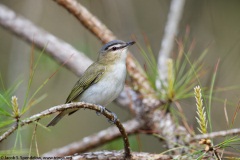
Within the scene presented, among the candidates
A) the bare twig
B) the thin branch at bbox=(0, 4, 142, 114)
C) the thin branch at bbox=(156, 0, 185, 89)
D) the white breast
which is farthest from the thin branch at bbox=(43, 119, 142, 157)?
the bare twig

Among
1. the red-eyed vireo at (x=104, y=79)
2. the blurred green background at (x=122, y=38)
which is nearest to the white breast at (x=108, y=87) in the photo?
the red-eyed vireo at (x=104, y=79)

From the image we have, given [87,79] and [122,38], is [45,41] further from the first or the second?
[122,38]

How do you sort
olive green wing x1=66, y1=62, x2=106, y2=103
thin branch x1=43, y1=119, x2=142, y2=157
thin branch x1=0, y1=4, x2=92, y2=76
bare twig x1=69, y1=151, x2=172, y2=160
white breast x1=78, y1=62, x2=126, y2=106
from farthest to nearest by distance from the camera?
thin branch x1=0, y1=4, x2=92, y2=76
thin branch x1=43, y1=119, x2=142, y2=157
olive green wing x1=66, y1=62, x2=106, y2=103
white breast x1=78, y1=62, x2=126, y2=106
bare twig x1=69, y1=151, x2=172, y2=160

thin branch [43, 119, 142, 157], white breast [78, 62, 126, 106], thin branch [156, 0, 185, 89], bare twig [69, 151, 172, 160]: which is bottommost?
bare twig [69, 151, 172, 160]

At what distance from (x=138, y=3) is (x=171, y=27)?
211cm

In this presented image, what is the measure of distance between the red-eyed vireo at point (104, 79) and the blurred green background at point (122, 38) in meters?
0.86

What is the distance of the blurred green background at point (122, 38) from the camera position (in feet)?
15.6

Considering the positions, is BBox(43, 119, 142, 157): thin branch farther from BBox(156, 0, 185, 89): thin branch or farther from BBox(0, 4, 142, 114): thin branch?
BBox(156, 0, 185, 89): thin branch

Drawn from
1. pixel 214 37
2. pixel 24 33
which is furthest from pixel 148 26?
pixel 24 33

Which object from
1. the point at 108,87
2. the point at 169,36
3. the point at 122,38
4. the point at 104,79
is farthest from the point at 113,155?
the point at 122,38

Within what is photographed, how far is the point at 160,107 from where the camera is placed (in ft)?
11.3

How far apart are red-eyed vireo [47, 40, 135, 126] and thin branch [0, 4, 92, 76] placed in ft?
0.79

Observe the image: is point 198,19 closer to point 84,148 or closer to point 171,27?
point 171,27

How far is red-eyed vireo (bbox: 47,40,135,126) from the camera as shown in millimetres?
3549
